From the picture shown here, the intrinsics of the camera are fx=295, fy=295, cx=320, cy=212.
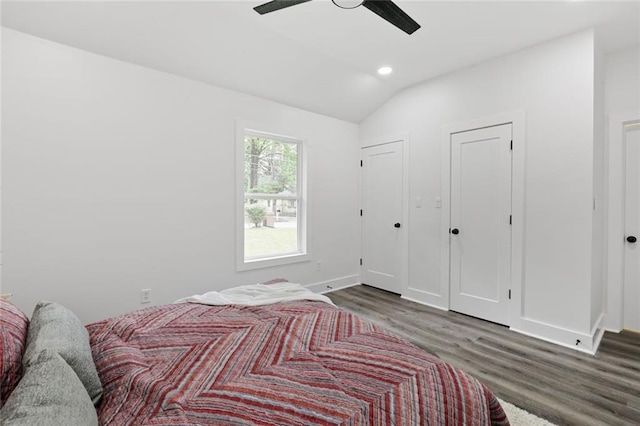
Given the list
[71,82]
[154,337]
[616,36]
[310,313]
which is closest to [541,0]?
[616,36]

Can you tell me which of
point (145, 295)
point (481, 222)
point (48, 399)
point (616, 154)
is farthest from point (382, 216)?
point (48, 399)

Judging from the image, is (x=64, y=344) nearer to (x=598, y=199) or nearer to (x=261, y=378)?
(x=261, y=378)

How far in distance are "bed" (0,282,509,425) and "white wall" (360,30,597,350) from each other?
2131 mm

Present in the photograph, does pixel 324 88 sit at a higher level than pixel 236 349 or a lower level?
higher

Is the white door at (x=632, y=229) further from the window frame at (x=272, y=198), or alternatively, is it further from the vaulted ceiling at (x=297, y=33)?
the window frame at (x=272, y=198)

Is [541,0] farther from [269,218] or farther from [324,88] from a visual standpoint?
[269,218]

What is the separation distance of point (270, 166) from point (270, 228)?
0.80 meters

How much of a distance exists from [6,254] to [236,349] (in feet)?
6.85

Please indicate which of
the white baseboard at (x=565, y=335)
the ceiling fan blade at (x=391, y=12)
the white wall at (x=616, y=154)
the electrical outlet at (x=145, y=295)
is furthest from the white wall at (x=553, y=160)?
the electrical outlet at (x=145, y=295)

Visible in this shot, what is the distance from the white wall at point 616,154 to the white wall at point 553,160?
2.18 ft

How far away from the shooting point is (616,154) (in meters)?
2.92

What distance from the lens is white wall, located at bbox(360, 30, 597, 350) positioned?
259 cm

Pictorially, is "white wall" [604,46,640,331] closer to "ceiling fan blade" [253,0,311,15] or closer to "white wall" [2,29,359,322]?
"ceiling fan blade" [253,0,311,15]

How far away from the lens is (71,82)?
2.36 metres
